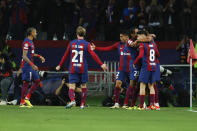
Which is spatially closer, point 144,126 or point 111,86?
point 144,126

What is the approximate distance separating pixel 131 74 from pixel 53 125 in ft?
20.5

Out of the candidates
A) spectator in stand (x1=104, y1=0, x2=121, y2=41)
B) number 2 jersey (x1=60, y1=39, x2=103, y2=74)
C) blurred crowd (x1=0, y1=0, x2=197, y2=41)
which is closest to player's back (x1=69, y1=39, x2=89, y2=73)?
number 2 jersey (x1=60, y1=39, x2=103, y2=74)

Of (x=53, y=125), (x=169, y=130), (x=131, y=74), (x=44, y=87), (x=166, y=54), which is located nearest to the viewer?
(x=169, y=130)

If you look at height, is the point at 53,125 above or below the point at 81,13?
below

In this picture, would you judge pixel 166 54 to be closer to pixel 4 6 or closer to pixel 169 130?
pixel 4 6

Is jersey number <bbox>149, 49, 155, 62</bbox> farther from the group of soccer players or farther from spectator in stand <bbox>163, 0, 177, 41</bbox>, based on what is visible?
spectator in stand <bbox>163, 0, 177, 41</bbox>

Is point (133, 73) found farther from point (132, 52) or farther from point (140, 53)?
point (140, 53)

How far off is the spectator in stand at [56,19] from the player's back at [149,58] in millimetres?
9550

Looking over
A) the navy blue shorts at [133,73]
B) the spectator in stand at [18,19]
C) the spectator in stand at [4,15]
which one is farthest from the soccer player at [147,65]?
the spectator in stand at [4,15]

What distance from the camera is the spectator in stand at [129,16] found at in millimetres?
23156

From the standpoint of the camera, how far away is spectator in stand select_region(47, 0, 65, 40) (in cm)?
2388

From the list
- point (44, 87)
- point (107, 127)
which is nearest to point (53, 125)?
point (107, 127)

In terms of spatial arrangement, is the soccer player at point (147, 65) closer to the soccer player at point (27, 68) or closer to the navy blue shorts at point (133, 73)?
the navy blue shorts at point (133, 73)

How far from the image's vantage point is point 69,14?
2408 cm
